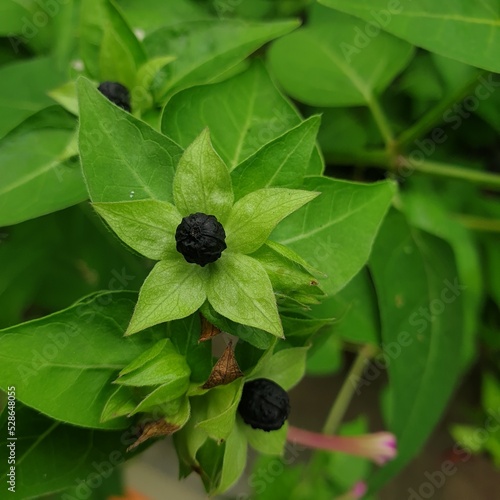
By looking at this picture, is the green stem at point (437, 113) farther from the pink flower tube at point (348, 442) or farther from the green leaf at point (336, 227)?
the pink flower tube at point (348, 442)

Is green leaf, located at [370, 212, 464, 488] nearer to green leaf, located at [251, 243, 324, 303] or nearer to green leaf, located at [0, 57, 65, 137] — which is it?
green leaf, located at [251, 243, 324, 303]

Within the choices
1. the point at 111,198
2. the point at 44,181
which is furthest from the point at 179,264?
the point at 44,181

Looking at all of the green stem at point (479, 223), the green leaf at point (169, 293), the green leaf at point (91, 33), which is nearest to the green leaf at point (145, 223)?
the green leaf at point (169, 293)

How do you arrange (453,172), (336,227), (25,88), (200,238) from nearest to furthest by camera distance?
1. (200,238)
2. (336,227)
3. (25,88)
4. (453,172)

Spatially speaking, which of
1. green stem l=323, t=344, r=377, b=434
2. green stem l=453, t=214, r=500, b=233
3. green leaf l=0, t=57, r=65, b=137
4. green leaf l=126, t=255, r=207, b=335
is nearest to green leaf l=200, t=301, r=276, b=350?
green leaf l=126, t=255, r=207, b=335

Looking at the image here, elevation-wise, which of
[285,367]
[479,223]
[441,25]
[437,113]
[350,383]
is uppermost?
[441,25]

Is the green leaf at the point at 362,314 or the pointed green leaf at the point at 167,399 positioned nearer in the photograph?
the pointed green leaf at the point at 167,399

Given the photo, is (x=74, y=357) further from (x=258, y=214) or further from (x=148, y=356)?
(x=258, y=214)

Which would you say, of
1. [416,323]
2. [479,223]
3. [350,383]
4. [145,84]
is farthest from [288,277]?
[350,383]
